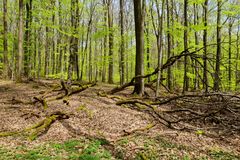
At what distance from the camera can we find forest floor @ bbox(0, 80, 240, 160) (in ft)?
18.4

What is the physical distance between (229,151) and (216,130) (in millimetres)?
1688

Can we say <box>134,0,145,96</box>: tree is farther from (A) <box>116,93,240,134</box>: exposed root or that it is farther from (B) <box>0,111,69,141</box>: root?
(B) <box>0,111,69,141</box>: root

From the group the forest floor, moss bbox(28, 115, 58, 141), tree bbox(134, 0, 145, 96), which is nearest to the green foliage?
the forest floor

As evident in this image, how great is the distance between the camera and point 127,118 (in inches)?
332

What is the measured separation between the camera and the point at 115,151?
19.0 feet

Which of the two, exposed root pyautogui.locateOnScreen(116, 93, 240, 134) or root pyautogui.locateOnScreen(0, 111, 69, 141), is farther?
exposed root pyautogui.locateOnScreen(116, 93, 240, 134)

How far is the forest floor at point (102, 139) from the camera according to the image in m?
5.62

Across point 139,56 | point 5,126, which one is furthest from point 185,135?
point 139,56

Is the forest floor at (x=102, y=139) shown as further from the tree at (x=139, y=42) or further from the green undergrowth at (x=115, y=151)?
the tree at (x=139, y=42)

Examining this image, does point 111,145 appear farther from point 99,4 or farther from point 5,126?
point 99,4

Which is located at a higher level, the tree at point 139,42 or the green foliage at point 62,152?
the tree at point 139,42

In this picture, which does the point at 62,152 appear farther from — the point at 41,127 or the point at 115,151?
the point at 41,127

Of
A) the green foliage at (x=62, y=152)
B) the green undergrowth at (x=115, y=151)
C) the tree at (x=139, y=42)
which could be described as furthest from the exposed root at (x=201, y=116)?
the green foliage at (x=62, y=152)

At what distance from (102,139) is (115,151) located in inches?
31.0
